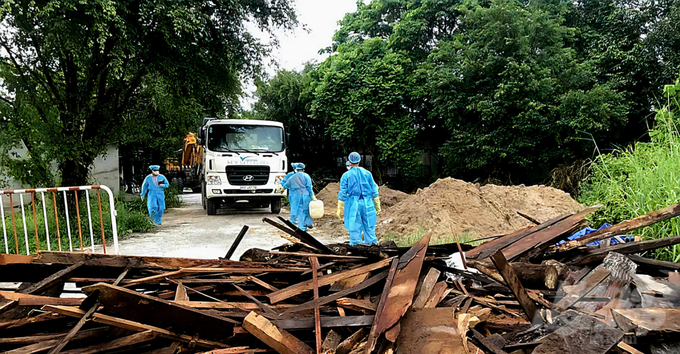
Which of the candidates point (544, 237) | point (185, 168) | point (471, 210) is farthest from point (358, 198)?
point (185, 168)

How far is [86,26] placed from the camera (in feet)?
24.1

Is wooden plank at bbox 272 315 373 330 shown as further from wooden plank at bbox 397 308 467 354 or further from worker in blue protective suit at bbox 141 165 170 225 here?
worker in blue protective suit at bbox 141 165 170 225

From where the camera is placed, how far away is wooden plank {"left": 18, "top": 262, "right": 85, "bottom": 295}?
1795mm

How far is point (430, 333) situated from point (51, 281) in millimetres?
1835

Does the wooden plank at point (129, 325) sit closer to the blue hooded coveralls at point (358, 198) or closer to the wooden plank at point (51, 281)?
the wooden plank at point (51, 281)

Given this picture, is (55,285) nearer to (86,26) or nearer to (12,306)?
(12,306)

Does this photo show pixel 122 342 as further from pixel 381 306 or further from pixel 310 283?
pixel 381 306

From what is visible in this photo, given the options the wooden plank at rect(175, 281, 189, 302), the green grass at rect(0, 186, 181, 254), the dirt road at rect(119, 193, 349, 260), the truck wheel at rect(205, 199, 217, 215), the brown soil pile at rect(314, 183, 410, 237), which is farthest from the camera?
the truck wheel at rect(205, 199, 217, 215)

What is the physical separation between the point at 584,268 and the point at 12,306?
9.45ft

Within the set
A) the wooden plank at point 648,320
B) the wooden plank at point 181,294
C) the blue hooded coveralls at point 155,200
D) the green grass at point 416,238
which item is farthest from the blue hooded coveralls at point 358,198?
the blue hooded coveralls at point 155,200

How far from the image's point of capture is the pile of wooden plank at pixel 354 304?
4.74ft

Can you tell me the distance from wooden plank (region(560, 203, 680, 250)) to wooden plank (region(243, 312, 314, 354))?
1.85 meters

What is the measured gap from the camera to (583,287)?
185 cm

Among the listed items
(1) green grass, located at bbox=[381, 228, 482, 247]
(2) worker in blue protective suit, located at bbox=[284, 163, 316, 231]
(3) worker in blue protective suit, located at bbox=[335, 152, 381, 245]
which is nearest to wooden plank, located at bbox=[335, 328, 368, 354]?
(1) green grass, located at bbox=[381, 228, 482, 247]
